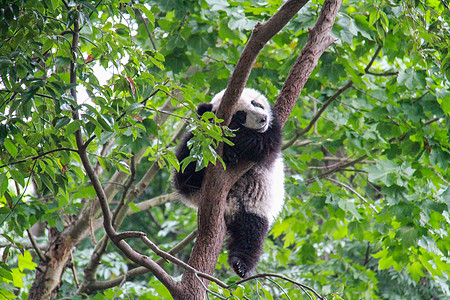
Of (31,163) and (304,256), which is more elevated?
(31,163)

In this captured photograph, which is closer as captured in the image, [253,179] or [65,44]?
[65,44]

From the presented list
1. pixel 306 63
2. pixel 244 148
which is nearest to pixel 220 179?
pixel 244 148

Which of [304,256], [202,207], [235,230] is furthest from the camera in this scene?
[304,256]

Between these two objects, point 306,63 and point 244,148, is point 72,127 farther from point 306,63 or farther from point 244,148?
point 306,63

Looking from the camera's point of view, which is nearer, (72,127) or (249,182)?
(72,127)

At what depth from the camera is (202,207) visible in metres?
2.45

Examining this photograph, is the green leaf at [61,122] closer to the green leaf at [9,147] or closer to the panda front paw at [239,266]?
the green leaf at [9,147]

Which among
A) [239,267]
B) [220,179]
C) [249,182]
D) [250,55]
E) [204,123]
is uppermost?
[250,55]

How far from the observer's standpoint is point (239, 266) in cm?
307

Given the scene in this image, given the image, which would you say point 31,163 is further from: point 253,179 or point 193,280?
point 253,179

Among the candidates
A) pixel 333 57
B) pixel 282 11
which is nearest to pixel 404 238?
pixel 333 57

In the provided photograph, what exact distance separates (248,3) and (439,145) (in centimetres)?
219

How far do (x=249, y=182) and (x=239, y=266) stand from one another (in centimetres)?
72

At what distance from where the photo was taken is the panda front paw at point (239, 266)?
3050 millimetres
